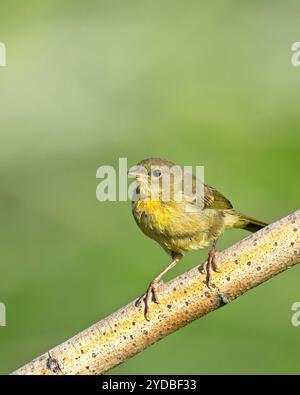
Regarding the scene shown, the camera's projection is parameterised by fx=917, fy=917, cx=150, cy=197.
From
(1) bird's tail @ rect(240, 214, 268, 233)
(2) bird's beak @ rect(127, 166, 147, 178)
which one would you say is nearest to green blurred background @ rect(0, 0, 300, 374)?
(1) bird's tail @ rect(240, 214, 268, 233)

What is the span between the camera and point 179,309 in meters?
3.94

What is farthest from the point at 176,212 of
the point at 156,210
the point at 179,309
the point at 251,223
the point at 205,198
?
the point at 179,309

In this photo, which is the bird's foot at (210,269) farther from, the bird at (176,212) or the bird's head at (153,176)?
the bird's head at (153,176)

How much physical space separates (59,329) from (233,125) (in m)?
3.08

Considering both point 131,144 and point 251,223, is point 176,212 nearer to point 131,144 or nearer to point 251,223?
point 251,223

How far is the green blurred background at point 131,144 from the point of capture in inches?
307

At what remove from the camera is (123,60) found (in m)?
10.4

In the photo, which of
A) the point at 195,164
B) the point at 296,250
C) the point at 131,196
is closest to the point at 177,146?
the point at 195,164

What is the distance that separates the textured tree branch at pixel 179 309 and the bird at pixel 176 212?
49.4 inches

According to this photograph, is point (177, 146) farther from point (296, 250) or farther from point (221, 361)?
point (296, 250)

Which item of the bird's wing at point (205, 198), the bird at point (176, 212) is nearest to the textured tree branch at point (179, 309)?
the bird at point (176, 212)

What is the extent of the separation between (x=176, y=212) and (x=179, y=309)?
1.49 meters

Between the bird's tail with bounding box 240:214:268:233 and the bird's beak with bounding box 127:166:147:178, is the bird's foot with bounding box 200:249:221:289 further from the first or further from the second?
the bird's tail with bounding box 240:214:268:233

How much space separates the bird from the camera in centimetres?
534
